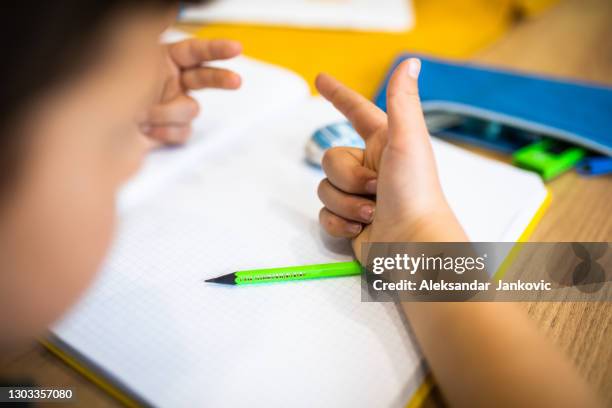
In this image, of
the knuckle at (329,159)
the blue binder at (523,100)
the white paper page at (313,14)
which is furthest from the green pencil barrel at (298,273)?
the white paper page at (313,14)

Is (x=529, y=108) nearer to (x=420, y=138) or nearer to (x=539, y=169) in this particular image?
(x=539, y=169)

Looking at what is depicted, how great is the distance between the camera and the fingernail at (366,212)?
496 millimetres

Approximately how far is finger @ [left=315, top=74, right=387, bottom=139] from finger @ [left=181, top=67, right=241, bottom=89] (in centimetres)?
11

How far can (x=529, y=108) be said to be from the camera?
2.35 ft

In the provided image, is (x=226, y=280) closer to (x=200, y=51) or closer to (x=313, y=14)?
(x=200, y=51)

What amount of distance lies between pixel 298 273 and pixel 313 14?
80 centimetres

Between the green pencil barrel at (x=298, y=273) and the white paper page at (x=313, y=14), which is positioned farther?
the white paper page at (x=313, y=14)

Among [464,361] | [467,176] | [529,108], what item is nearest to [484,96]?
[529,108]

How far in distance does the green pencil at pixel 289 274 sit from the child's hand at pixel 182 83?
0.26 metres

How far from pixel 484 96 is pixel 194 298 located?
55 cm

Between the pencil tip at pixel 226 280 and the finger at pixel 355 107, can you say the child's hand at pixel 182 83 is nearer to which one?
the finger at pixel 355 107

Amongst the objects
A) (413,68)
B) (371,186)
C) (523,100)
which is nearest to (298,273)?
(371,186)

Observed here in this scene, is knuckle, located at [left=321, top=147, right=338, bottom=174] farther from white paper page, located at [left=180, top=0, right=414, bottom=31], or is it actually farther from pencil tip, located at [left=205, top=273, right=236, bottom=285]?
white paper page, located at [left=180, top=0, right=414, bottom=31]

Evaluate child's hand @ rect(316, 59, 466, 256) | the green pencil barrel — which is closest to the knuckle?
child's hand @ rect(316, 59, 466, 256)
